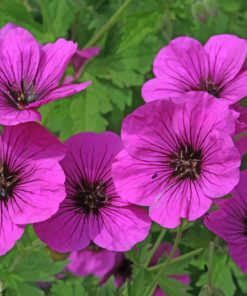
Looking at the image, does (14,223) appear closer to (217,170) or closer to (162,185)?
(162,185)

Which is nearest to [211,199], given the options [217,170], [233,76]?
[217,170]

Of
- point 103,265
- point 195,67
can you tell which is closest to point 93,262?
point 103,265

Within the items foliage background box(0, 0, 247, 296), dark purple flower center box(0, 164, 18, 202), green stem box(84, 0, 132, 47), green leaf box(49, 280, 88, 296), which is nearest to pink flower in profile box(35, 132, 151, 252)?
dark purple flower center box(0, 164, 18, 202)

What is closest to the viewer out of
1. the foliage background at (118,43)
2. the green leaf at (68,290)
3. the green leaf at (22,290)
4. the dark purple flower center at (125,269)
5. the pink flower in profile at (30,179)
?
the pink flower in profile at (30,179)

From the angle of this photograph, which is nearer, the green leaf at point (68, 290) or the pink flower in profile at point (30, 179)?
the pink flower in profile at point (30, 179)

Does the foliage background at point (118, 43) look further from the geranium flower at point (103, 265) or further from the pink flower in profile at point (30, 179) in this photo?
the pink flower in profile at point (30, 179)

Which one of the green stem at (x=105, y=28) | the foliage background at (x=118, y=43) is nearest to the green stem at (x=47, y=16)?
the foliage background at (x=118, y=43)
